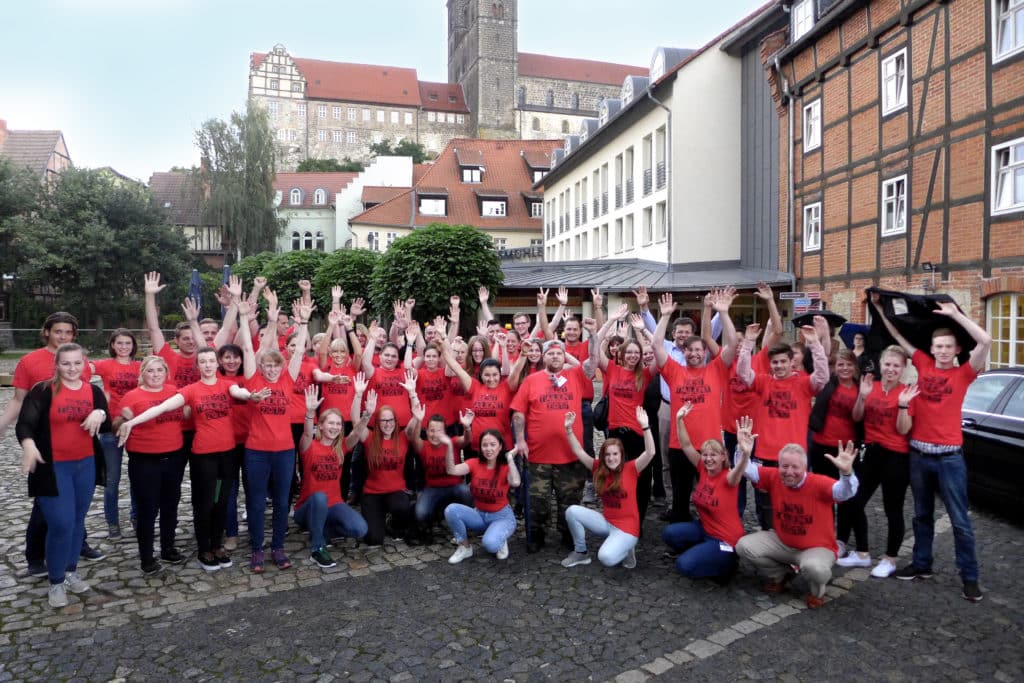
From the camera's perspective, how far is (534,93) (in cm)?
10269

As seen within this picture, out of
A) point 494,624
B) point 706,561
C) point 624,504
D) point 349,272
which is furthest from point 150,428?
point 349,272

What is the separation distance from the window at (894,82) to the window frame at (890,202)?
1.51 metres

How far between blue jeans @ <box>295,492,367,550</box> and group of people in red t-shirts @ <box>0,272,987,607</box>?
20 mm

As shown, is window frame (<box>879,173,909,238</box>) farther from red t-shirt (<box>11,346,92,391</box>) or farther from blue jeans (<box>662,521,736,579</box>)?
red t-shirt (<box>11,346,92,391</box>)

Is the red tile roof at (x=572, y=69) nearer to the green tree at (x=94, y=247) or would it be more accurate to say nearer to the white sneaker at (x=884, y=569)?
the green tree at (x=94, y=247)

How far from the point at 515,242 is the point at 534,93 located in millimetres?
57716

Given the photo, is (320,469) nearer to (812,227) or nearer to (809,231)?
(812,227)

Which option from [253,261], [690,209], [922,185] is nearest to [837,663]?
[922,185]

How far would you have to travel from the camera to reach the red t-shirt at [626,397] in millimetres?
6906

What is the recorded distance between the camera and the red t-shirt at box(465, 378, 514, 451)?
6.89 metres

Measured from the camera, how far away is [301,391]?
682cm

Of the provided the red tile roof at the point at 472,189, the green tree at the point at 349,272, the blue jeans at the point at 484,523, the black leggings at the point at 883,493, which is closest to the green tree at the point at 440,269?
the green tree at the point at 349,272

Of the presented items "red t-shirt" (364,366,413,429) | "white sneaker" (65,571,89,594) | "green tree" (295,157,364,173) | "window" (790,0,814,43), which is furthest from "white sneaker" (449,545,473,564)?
"green tree" (295,157,364,173)

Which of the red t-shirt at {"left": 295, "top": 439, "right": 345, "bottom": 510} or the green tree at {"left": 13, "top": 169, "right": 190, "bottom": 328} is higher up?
the green tree at {"left": 13, "top": 169, "right": 190, "bottom": 328}
